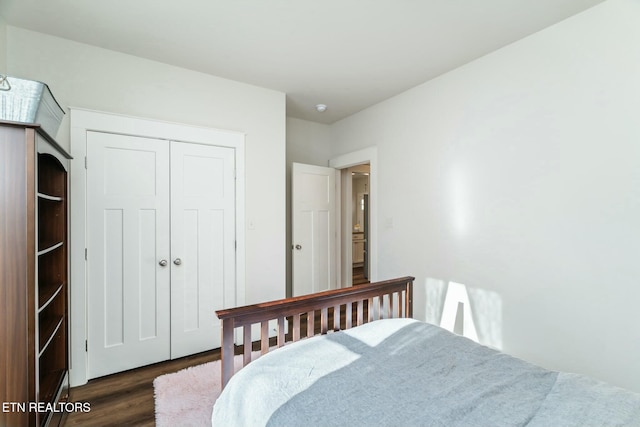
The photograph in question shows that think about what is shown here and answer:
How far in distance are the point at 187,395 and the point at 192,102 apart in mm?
2480

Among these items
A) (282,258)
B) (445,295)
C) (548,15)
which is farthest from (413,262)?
(548,15)

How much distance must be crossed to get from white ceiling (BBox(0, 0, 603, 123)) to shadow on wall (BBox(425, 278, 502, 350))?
2.06 metres

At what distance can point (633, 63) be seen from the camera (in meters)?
1.78

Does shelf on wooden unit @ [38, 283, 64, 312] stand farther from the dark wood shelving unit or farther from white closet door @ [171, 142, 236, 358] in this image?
white closet door @ [171, 142, 236, 358]

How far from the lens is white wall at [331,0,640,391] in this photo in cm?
182

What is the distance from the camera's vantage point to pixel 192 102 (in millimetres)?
2791

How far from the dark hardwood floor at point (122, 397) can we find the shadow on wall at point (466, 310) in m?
2.19

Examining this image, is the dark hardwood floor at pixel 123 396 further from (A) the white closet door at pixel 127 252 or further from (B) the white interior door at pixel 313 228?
(B) the white interior door at pixel 313 228

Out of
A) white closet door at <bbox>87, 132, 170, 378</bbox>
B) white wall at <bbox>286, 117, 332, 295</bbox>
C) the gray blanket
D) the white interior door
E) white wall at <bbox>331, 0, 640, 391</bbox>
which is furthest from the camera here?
white wall at <bbox>286, 117, 332, 295</bbox>

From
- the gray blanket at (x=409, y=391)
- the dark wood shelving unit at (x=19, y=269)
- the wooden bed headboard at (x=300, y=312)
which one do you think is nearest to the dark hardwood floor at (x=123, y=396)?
the dark wood shelving unit at (x=19, y=269)

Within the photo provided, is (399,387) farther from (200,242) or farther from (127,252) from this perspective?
(127,252)

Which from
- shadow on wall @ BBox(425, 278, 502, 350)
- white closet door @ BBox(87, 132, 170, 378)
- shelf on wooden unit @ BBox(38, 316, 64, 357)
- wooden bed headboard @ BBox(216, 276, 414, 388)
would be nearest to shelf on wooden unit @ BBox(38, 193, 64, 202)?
white closet door @ BBox(87, 132, 170, 378)

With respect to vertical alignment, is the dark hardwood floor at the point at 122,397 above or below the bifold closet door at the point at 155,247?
below

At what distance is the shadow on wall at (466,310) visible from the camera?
2418 millimetres
